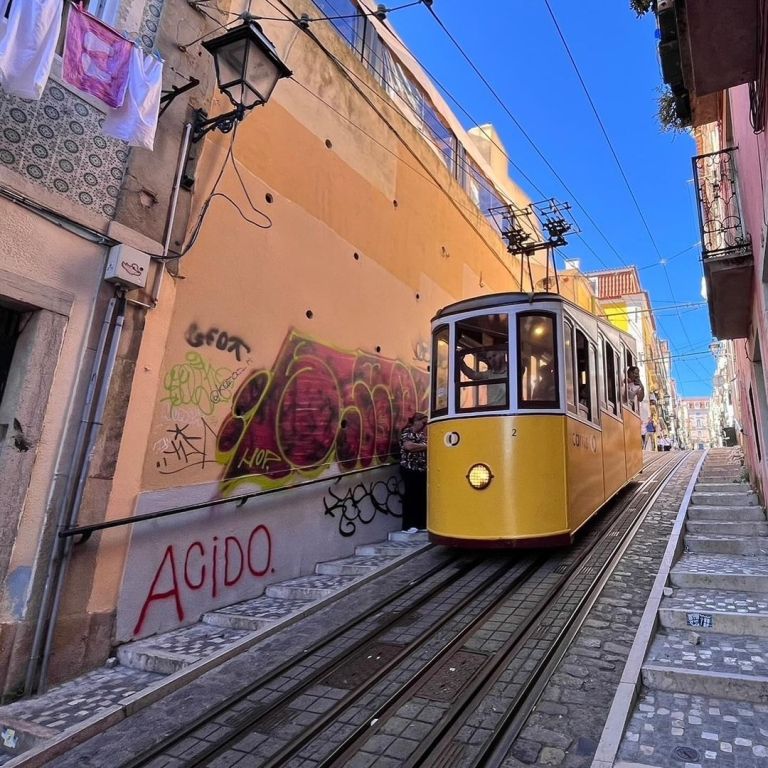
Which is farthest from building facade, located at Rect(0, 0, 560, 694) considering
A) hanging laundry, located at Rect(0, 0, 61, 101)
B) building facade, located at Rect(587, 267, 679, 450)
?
building facade, located at Rect(587, 267, 679, 450)

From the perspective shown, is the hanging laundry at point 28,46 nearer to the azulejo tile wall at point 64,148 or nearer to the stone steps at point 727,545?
the azulejo tile wall at point 64,148

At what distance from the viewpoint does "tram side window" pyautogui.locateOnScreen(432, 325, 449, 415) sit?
6.23 m

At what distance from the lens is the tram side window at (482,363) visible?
584 centimetres

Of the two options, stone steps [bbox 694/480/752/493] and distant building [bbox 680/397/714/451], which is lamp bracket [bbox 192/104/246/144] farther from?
distant building [bbox 680/397/714/451]

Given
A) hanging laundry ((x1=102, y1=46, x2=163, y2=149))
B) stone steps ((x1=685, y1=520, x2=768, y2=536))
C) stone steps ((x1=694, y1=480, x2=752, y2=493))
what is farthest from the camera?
stone steps ((x1=694, y1=480, x2=752, y2=493))

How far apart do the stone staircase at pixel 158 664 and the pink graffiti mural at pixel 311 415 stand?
1255 mm

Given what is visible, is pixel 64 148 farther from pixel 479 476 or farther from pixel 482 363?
pixel 479 476

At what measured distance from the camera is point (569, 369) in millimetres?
6000

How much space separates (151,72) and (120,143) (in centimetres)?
69

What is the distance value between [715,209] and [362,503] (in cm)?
592

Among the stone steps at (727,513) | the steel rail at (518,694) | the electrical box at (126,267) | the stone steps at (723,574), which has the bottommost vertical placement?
the steel rail at (518,694)

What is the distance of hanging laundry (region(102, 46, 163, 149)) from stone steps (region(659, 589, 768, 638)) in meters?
5.37

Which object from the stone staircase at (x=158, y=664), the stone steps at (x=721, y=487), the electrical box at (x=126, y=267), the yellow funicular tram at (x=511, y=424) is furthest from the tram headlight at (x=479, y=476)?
the stone steps at (x=721, y=487)

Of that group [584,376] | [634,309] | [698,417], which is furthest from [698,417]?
[584,376]
